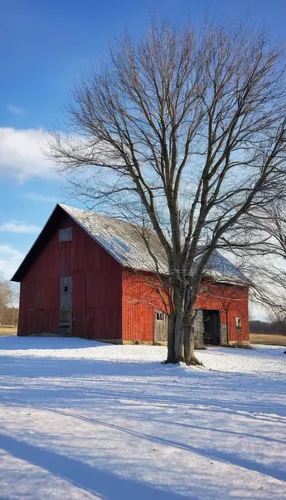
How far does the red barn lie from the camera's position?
23156mm

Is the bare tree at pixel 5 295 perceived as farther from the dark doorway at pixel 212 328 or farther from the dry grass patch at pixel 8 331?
the dark doorway at pixel 212 328

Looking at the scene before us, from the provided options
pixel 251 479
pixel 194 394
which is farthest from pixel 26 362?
pixel 251 479

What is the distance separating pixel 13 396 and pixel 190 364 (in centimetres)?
774

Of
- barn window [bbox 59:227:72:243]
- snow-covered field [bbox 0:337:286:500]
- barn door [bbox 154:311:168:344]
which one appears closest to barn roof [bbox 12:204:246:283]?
barn window [bbox 59:227:72:243]

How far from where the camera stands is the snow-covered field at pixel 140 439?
3.89m

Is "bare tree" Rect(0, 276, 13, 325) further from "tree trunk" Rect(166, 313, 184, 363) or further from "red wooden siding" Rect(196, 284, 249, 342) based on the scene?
"tree trunk" Rect(166, 313, 184, 363)

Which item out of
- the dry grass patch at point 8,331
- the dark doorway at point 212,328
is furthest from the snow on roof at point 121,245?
the dry grass patch at point 8,331

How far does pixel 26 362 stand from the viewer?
1482cm

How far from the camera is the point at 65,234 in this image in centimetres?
2619

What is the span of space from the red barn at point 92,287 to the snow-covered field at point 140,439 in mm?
12409

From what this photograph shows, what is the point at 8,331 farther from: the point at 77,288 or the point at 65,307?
the point at 77,288

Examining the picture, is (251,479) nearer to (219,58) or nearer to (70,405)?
(70,405)

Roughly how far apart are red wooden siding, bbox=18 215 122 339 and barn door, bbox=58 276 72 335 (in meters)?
0.32

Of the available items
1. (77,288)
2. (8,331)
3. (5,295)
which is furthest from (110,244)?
(5,295)
